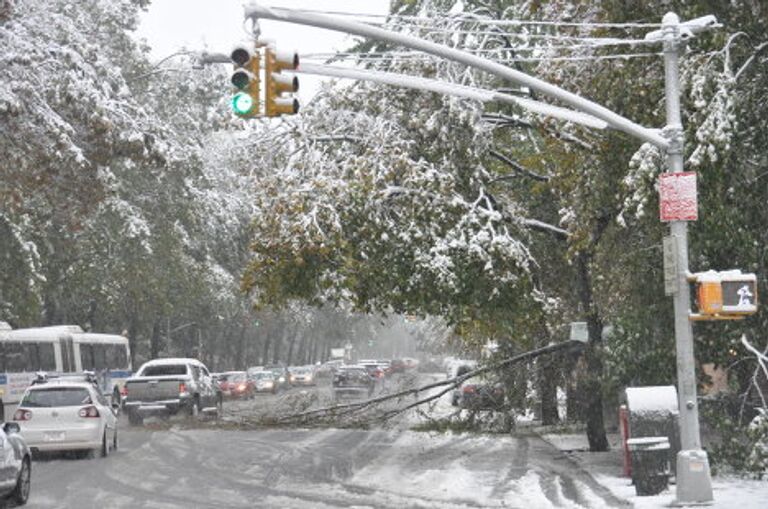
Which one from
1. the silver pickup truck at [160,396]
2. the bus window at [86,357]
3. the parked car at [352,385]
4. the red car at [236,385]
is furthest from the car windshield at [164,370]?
the red car at [236,385]

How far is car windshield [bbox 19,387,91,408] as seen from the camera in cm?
2141

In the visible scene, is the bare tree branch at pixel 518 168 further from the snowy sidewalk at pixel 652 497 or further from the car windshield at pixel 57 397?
the car windshield at pixel 57 397

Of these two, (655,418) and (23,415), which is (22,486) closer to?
(23,415)

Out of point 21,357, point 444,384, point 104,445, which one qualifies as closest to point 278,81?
point 104,445

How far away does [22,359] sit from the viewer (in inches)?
1359

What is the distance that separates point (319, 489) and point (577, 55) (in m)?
8.19

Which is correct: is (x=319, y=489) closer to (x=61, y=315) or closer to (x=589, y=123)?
(x=589, y=123)

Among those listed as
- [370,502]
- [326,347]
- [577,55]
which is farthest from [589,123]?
[326,347]

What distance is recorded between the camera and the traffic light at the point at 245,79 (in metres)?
11.9

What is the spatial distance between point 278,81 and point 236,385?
4446 cm

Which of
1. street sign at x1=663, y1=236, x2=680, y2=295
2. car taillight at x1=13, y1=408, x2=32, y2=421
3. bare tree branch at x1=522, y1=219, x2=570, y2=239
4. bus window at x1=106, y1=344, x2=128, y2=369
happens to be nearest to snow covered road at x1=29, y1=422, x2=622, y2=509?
car taillight at x1=13, y1=408, x2=32, y2=421

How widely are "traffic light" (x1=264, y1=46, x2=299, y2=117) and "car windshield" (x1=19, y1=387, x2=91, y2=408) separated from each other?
11.3m

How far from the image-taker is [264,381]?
206 ft

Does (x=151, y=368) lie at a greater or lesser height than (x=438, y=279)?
lesser
